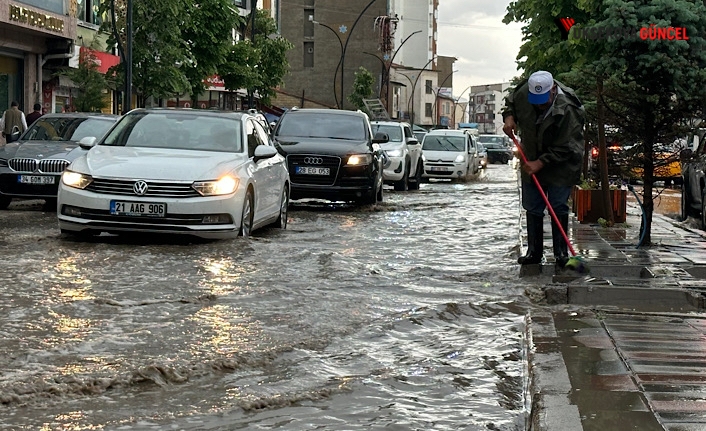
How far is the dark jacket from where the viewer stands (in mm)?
10680

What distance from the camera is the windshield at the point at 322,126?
21.9 m

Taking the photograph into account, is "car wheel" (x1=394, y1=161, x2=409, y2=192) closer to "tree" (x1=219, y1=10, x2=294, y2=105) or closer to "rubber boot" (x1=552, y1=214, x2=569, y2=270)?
"tree" (x1=219, y1=10, x2=294, y2=105)

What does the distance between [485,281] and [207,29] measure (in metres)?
28.8

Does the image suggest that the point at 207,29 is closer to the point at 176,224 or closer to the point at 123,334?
the point at 176,224

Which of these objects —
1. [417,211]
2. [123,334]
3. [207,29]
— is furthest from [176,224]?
[207,29]

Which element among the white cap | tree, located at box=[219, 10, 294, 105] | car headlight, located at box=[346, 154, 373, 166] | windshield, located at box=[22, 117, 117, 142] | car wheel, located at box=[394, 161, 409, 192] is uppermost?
tree, located at box=[219, 10, 294, 105]

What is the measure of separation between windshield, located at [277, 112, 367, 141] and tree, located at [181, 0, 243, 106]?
49.7ft

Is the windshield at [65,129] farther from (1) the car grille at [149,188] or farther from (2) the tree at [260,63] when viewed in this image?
(2) the tree at [260,63]

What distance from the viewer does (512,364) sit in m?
6.69

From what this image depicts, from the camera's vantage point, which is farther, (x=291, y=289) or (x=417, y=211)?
(x=417, y=211)

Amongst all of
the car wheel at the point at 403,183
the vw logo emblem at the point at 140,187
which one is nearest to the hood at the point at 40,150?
the vw logo emblem at the point at 140,187

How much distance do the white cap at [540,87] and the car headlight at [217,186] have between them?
3719 millimetres

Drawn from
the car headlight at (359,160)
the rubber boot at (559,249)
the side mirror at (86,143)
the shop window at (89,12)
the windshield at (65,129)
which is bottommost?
the rubber boot at (559,249)


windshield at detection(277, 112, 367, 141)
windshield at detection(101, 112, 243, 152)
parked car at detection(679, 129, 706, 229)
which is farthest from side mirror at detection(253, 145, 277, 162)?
windshield at detection(277, 112, 367, 141)
